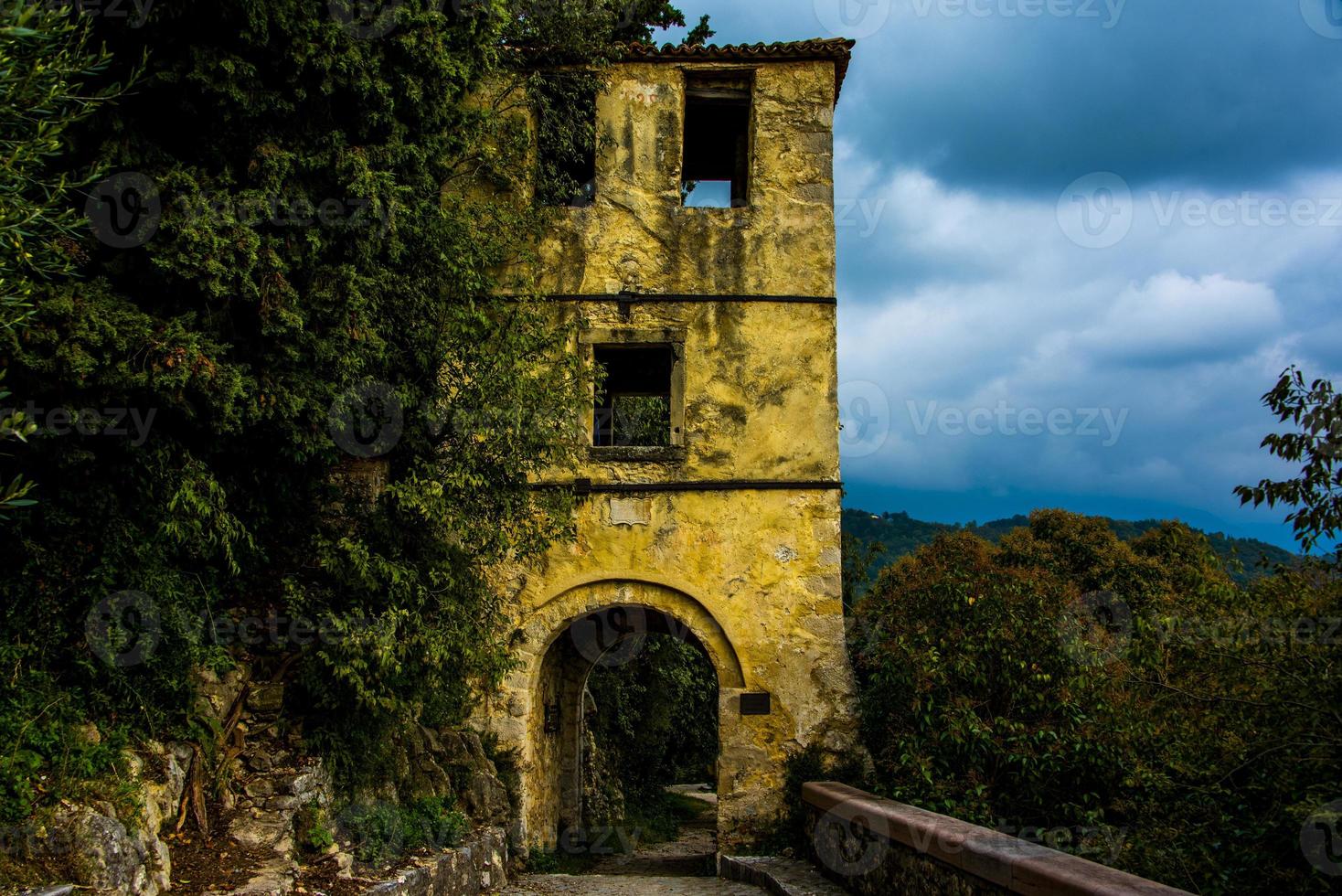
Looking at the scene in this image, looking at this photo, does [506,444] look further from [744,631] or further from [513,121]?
[513,121]

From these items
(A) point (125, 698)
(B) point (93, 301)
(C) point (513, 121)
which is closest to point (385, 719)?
(A) point (125, 698)

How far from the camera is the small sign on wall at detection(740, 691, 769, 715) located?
10.7m

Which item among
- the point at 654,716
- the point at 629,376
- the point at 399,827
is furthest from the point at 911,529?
the point at 399,827

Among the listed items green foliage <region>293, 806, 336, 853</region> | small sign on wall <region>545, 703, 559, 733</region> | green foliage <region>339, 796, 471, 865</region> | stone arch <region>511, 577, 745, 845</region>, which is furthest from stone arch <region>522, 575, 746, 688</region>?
green foliage <region>293, 806, 336, 853</region>

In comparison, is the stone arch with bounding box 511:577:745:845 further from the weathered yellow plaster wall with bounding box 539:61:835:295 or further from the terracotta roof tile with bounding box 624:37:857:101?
the terracotta roof tile with bounding box 624:37:857:101

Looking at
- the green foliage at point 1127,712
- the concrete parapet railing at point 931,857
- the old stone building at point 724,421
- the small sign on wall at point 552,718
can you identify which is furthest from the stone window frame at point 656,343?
the concrete parapet railing at point 931,857

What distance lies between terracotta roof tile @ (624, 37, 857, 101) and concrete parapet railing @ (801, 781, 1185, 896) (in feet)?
28.1

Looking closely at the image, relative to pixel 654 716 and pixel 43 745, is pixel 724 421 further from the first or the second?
pixel 654 716

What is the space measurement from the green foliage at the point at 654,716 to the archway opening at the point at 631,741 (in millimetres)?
26

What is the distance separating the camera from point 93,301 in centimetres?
539

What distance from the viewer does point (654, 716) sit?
20828 mm

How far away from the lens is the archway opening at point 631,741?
13344mm

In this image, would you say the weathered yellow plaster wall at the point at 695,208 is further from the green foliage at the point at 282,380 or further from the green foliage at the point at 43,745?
the green foliage at the point at 43,745

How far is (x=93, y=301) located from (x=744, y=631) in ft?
24.5
